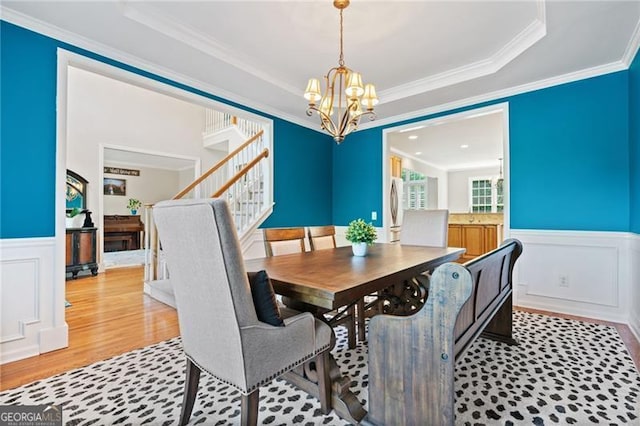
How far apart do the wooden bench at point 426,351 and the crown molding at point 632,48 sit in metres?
2.50

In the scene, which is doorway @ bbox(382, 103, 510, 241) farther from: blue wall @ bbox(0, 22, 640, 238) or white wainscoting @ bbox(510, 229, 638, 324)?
white wainscoting @ bbox(510, 229, 638, 324)

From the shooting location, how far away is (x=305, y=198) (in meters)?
4.58

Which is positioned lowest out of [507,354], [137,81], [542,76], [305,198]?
[507,354]

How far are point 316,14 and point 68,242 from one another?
4975mm

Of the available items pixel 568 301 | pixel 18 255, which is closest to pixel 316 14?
pixel 18 255

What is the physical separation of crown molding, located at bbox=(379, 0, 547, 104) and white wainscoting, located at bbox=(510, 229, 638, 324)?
71.9 inches

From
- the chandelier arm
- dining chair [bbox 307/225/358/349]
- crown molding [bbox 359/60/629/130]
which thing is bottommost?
dining chair [bbox 307/225/358/349]

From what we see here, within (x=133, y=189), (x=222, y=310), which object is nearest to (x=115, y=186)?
(x=133, y=189)

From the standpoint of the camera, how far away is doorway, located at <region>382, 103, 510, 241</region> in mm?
3782

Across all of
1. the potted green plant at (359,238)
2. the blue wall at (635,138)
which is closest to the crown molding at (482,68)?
the blue wall at (635,138)

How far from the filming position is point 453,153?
767 cm

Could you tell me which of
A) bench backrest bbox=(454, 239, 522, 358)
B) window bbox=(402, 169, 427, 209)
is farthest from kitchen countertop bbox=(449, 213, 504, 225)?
bench backrest bbox=(454, 239, 522, 358)

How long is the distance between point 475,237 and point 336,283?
20.6 feet

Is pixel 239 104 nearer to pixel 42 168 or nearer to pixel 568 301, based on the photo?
pixel 42 168
